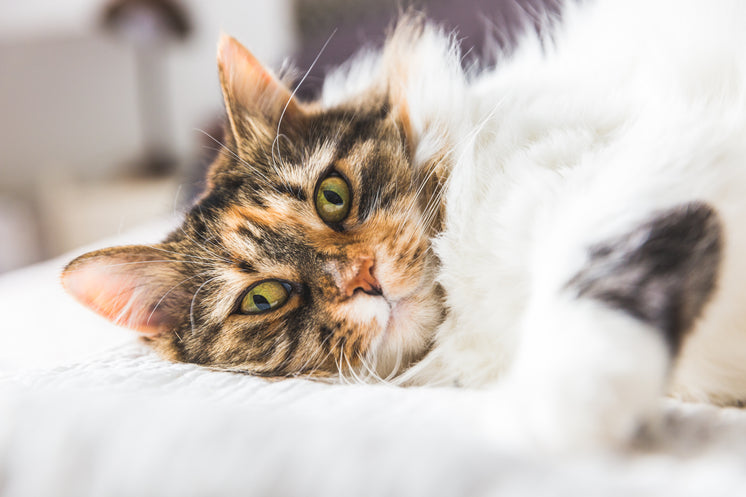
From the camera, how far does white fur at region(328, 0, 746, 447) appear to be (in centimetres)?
48

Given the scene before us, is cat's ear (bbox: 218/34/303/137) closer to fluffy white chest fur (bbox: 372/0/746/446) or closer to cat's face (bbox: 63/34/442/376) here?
cat's face (bbox: 63/34/442/376)

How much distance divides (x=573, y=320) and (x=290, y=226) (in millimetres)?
466

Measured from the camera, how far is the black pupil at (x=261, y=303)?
839 millimetres

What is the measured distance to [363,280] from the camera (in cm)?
79

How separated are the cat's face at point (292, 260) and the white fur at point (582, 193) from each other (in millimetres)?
57

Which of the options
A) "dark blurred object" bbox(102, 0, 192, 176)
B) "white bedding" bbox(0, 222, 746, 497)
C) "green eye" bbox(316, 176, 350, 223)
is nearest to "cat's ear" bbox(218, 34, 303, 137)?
"green eye" bbox(316, 176, 350, 223)

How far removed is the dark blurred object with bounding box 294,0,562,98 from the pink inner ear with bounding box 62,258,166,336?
0.70m

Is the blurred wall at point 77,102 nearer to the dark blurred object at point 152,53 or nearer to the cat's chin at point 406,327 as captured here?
the dark blurred object at point 152,53

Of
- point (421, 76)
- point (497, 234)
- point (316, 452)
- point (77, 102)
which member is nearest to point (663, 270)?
point (497, 234)

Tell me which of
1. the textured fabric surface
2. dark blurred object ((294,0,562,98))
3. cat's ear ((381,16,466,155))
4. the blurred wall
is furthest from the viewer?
the blurred wall

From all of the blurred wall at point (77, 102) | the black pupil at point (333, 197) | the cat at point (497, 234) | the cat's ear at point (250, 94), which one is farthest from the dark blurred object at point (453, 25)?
the blurred wall at point (77, 102)

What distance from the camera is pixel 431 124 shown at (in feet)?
3.14

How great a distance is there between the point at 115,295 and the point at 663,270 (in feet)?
Answer: 2.64

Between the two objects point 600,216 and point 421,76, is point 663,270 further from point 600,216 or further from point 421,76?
point 421,76
